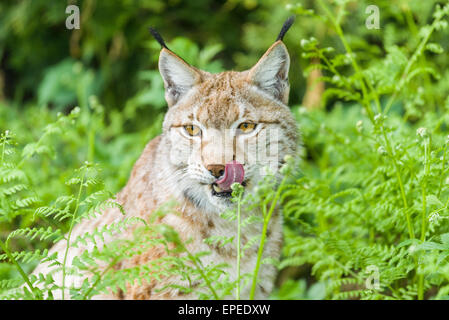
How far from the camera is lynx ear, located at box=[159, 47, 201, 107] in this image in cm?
295

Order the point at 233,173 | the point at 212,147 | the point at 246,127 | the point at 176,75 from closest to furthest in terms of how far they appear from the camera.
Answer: the point at 233,173
the point at 212,147
the point at 246,127
the point at 176,75

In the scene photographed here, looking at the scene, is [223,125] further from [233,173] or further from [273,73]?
[273,73]

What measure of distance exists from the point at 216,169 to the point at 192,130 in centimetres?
35

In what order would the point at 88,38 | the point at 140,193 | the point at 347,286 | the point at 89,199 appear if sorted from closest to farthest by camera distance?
the point at 89,199, the point at 140,193, the point at 347,286, the point at 88,38

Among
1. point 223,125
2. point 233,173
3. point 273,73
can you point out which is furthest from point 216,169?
point 273,73

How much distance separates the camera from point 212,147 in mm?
2750

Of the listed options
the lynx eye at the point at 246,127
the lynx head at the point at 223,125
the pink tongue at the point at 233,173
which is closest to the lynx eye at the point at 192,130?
the lynx head at the point at 223,125

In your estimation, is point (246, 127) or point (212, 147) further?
point (246, 127)

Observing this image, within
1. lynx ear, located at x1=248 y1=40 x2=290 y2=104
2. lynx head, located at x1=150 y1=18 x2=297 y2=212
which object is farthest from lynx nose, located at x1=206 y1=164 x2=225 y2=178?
lynx ear, located at x1=248 y1=40 x2=290 y2=104

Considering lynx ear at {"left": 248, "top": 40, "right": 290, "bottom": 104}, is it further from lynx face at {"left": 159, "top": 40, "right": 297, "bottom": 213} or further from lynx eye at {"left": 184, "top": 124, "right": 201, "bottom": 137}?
A: lynx eye at {"left": 184, "top": 124, "right": 201, "bottom": 137}
